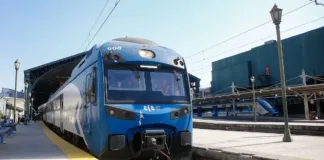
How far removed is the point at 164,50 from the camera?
30.2ft

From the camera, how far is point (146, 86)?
8273mm

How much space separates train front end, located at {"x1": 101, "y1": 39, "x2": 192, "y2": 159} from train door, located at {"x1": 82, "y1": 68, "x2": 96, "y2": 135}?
0.57 m

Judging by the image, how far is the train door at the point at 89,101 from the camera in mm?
8289

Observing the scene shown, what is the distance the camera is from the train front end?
303 inches

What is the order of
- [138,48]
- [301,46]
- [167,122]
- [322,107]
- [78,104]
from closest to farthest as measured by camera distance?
1. [167,122]
2. [138,48]
3. [78,104]
4. [322,107]
5. [301,46]

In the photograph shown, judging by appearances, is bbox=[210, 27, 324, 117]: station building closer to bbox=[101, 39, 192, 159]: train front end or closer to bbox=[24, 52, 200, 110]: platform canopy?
bbox=[24, 52, 200, 110]: platform canopy

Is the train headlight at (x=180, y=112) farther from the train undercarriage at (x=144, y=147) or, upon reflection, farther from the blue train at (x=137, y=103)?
the train undercarriage at (x=144, y=147)

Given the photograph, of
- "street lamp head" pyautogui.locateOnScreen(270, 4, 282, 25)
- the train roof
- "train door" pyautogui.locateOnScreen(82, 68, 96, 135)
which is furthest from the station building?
"train door" pyautogui.locateOnScreen(82, 68, 96, 135)

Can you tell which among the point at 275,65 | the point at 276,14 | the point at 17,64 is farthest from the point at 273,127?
the point at 275,65

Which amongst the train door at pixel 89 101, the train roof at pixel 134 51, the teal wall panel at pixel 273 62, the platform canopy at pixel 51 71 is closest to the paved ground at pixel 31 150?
the train door at pixel 89 101

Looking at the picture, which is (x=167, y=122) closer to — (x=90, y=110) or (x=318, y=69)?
(x=90, y=110)

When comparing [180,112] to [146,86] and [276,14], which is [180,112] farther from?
[276,14]

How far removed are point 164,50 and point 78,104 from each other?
11.7 feet

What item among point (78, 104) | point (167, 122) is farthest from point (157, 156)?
point (78, 104)
